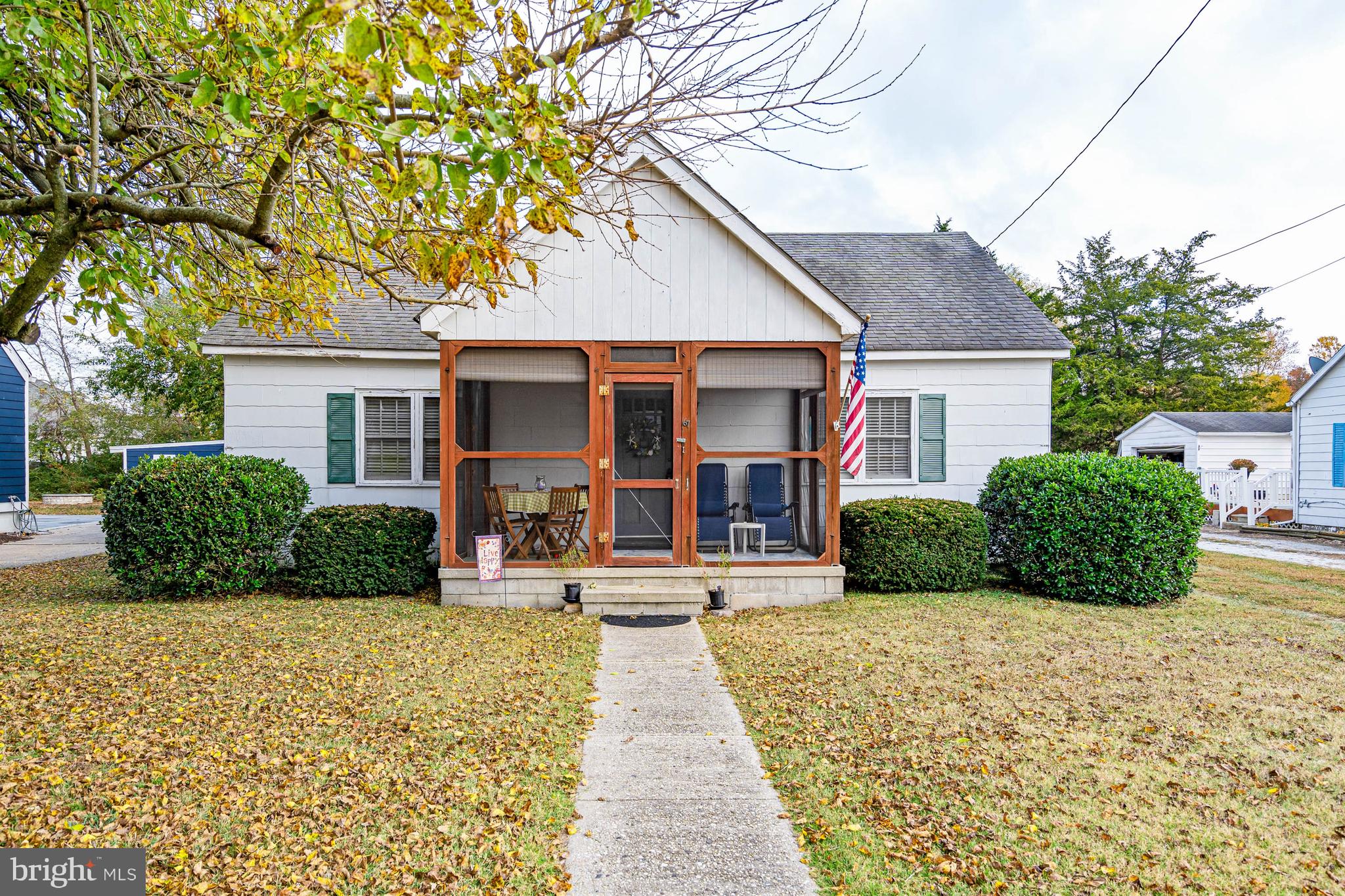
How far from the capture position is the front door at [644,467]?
732cm

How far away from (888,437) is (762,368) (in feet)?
9.82

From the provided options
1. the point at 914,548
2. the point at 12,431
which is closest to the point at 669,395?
the point at 914,548

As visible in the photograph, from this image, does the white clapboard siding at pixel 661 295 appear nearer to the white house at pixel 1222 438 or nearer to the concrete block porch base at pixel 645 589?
the concrete block porch base at pixel 645 589

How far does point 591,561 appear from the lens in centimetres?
738

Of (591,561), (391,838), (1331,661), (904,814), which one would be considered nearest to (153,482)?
(591,561)

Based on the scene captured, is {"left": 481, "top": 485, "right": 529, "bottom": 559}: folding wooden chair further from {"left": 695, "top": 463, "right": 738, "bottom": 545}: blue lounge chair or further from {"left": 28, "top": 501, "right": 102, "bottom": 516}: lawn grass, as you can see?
{"left": 28, "top": 501, "right": 102, "bottom": 516}: lawn grass

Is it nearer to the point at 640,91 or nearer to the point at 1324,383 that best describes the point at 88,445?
the point at 640,91

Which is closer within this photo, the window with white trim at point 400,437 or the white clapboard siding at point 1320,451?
the window with white trim at point 400,437

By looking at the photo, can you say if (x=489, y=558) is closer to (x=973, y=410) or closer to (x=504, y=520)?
(x=504, y=520)

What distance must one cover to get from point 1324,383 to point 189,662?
822 inches

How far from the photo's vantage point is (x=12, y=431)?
16.3m

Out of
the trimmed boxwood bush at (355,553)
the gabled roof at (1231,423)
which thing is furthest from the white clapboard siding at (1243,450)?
the trimmed boxwood bush at (355,553)

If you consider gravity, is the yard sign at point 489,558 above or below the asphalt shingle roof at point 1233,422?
below

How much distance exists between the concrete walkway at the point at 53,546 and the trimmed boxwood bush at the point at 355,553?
6.16 m
